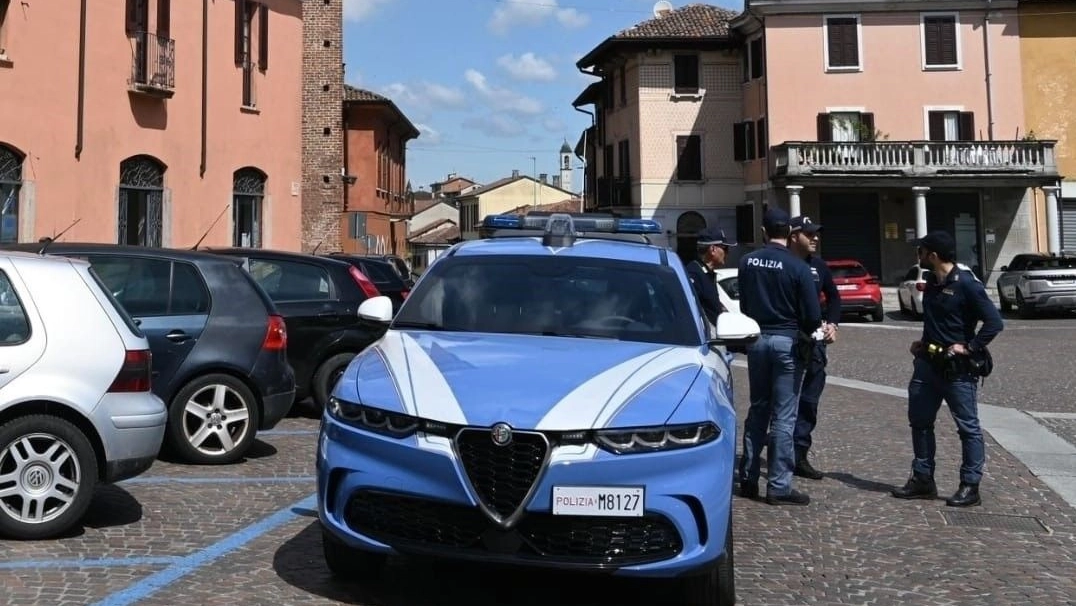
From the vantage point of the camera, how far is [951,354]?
6.78 metres

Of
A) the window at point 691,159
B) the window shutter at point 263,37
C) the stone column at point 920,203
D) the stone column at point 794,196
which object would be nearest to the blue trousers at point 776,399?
the window shutter at point 263,37

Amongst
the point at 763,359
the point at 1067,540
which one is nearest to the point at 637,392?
the point at 763,359

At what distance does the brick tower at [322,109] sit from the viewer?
34.6m

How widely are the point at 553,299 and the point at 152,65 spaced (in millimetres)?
18166

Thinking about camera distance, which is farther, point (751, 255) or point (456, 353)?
point (751, 255)

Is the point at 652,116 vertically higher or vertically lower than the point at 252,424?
higher

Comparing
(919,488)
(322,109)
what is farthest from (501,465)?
(322,109)

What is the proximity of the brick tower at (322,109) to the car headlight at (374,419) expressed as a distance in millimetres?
30523

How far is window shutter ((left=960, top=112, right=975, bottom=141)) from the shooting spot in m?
37.2

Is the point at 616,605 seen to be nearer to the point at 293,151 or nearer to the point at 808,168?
the point at 293,151

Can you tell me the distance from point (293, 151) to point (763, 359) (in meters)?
Result: 20.8

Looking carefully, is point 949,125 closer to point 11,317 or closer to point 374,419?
point 11,317

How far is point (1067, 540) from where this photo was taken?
20.2 feet

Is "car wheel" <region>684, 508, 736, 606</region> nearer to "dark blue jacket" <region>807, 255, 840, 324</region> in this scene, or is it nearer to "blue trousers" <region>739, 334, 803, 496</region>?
"blue trousers" <region>739, 334, 803, 496</region>
